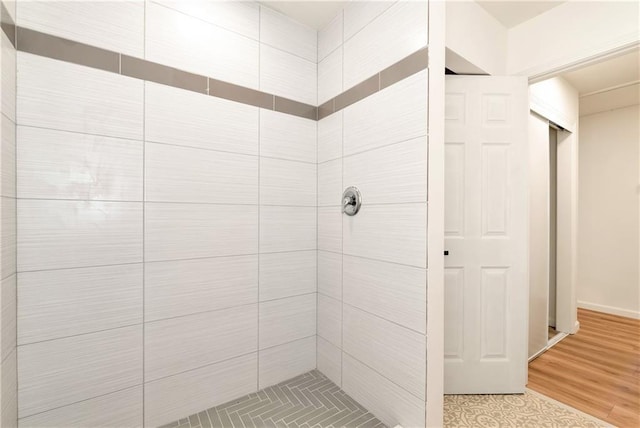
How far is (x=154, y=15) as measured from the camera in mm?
1518

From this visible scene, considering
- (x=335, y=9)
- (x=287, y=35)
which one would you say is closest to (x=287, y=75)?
(x=287, y=35)

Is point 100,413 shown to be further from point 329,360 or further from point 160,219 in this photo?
point 329,360

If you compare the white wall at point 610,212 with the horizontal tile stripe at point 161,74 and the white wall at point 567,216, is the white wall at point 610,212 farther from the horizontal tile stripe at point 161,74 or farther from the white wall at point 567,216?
the horizontal tile stripe at point 161,74

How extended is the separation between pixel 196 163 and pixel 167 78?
18.0 inches

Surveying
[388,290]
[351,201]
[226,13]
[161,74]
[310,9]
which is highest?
[310,9]

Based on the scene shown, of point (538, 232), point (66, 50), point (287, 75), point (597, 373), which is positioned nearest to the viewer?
point (66, 50)

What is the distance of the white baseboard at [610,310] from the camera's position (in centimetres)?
345

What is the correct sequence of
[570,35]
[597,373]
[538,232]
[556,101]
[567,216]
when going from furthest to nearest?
[567,216] → [556,101] → [538,232] → [597,373] → [570,35]

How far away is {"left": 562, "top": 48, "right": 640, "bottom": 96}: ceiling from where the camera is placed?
2559mm

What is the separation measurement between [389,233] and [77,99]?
63.6 inches

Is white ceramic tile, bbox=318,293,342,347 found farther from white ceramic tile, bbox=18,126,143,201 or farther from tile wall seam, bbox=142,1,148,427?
white ceramic tile, bbox=18,126,143,201

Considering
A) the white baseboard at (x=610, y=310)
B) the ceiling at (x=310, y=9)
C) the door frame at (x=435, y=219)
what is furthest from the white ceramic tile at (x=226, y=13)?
the white baseboard at (x=610, y=310)

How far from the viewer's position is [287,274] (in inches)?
77.4

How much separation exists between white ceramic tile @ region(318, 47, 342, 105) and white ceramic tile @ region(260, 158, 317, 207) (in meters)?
0.49
